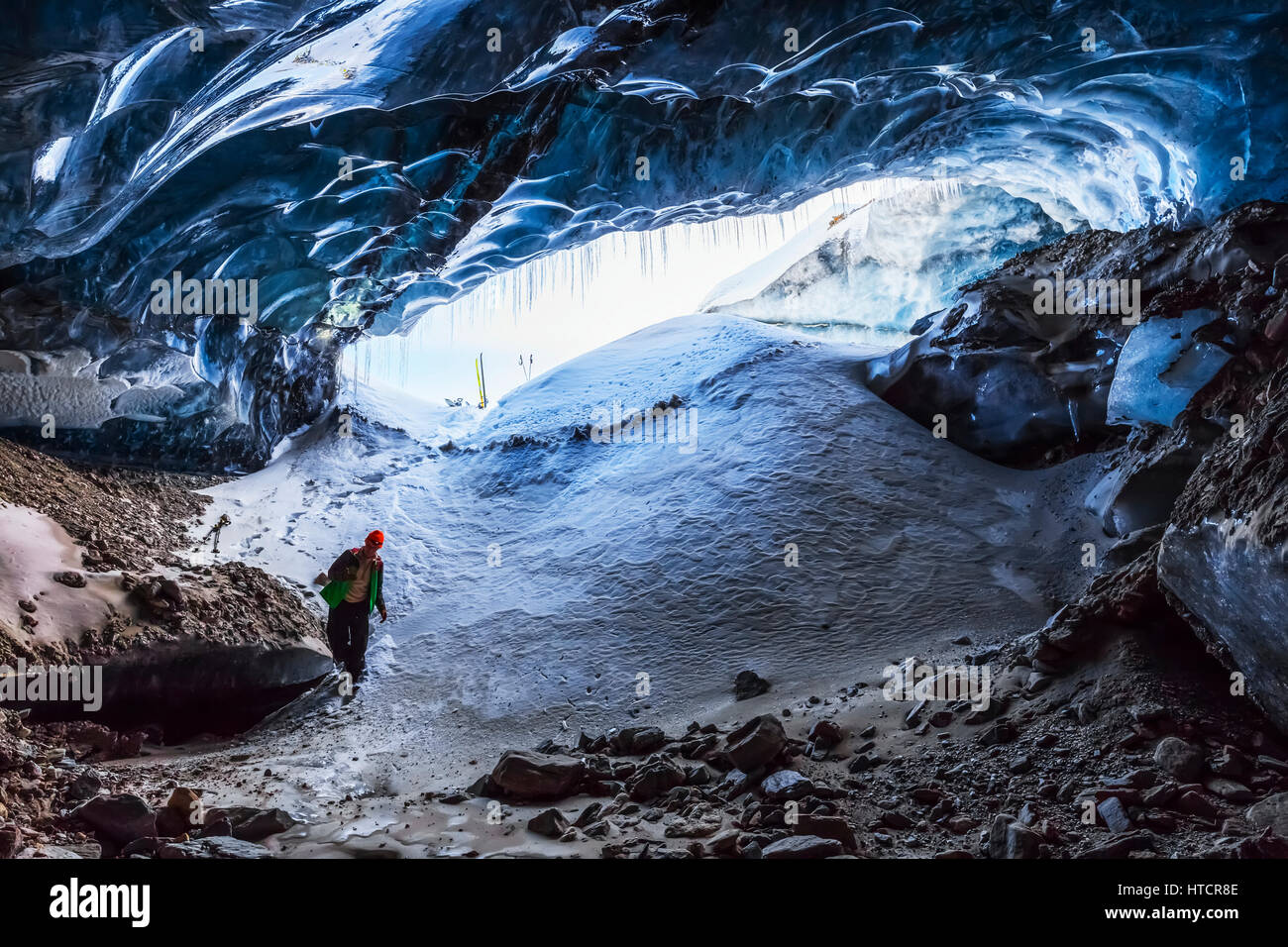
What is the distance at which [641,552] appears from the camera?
7.83 meters

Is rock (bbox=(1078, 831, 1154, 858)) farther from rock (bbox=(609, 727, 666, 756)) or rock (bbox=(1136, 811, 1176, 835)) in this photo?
rock (bbox=(609, 727, 666, 756))

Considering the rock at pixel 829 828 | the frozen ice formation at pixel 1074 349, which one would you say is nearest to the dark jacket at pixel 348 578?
the rock at pixel 829 828

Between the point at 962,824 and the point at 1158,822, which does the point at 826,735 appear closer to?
the point at 962,824

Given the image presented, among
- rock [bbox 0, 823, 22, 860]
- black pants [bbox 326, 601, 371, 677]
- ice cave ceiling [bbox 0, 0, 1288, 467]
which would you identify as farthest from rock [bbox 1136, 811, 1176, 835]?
black pants [bbox 326, 601, 371, 677]

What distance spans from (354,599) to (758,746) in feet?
12.7

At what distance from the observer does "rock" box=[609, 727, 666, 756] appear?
4637 mm

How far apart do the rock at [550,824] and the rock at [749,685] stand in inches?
81.6

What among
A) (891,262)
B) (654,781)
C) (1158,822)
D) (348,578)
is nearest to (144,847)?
(654,781)

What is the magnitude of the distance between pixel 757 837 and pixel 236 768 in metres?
3.25

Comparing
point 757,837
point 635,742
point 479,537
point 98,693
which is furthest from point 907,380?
point 98,693

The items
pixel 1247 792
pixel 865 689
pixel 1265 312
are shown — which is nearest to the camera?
pixel 1247 792

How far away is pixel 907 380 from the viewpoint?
9648mm

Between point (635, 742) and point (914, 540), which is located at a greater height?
point (914, 540)

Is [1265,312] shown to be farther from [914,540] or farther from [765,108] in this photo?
[765,108]
